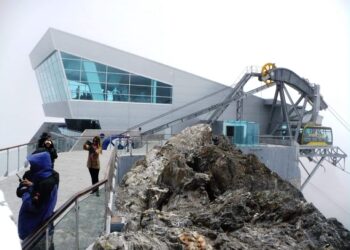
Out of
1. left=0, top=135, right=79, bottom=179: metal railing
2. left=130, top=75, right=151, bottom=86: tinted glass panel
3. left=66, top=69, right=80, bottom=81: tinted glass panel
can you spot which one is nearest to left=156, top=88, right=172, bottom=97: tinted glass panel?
left=130, top=75, right=151, bottom=86: tinted glass panel

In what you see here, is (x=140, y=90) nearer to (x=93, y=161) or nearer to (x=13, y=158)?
(x=13, y=158)

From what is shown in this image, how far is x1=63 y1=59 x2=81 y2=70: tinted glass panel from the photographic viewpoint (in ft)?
72.7

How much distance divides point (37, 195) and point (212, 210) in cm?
546

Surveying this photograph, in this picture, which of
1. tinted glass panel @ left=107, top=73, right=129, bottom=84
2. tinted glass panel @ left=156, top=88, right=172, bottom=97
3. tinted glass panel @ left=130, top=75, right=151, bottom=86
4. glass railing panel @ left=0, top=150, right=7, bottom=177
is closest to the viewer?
glass railing panel @ left=0, top=150, right=7, bottom=177

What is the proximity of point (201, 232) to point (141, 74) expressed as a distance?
61.4 feet

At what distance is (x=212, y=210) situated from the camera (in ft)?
25.5

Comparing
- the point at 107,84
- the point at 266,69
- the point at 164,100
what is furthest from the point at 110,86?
the point at 266,69

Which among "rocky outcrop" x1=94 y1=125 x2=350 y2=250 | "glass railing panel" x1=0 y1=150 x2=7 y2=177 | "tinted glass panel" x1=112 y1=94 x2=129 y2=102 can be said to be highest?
"tinted glass panel" x1=112 y1=94 x2=129 y2=102

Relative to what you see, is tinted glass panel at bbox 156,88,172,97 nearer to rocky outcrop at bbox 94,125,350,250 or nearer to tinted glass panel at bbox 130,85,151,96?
tinted glass panel at bbox 130,85,151,96

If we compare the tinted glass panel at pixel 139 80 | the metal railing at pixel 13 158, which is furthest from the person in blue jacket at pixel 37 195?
the tinted glass panel at pixel 139 80

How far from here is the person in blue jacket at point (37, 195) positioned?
2900mm

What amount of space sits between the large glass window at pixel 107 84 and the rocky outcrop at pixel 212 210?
1035cm

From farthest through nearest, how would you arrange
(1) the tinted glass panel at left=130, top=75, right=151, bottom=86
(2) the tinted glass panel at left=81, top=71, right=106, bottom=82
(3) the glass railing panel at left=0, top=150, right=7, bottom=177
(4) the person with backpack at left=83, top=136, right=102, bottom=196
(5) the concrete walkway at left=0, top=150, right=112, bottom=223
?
(1) the tinted glass panel at left=130, top=75, right=151, bottom=86
(2) the tinted glass panel at left=81, top=71, right=106, bottom=82
(3) the glass railing panel at left=0, top=150, right=7, bottom=177
(4) the person with backpack at left=83, top=136, right=102, bottom=196
(5) the concrete walkway at left=0, top=150, right=112, bottom=223

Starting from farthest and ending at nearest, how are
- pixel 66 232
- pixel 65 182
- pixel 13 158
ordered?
pixel 13 158
pixel 65 182
pixel 66 232
